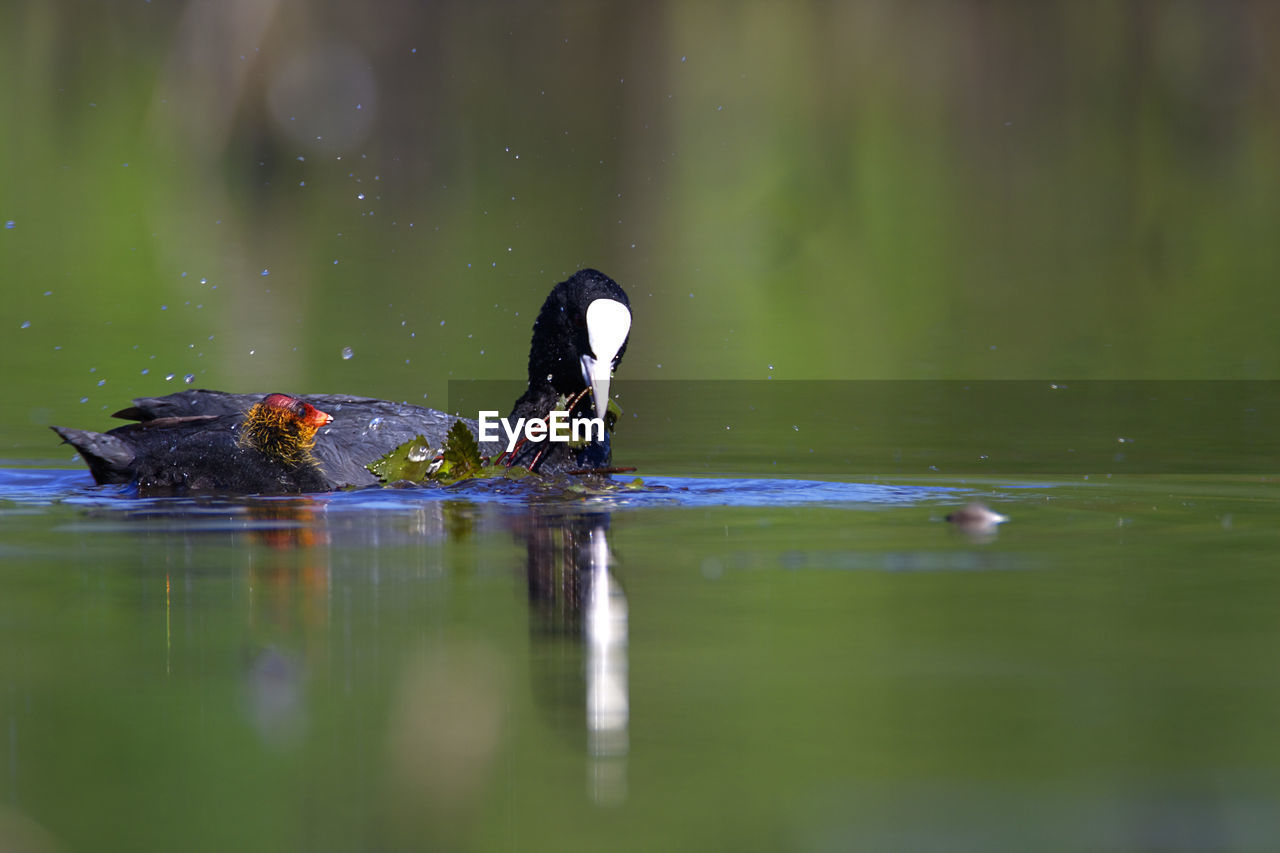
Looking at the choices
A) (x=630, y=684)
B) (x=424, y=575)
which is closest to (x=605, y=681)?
(x=630, y=684)

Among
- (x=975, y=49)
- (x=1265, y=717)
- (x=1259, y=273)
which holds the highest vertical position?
(x=975, y=49)

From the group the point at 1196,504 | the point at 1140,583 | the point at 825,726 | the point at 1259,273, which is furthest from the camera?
the point at 1259,273

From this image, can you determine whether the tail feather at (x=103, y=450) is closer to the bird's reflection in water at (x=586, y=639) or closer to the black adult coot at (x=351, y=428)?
the black adult coot at (x=351, y=428)

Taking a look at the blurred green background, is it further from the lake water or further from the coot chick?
the lake water

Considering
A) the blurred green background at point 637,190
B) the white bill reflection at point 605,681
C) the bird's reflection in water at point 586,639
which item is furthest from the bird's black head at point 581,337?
the blurred green background at point 637,190

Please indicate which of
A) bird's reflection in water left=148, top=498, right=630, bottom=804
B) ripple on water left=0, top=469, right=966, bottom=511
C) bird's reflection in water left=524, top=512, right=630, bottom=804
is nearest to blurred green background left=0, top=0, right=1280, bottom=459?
ripple on water left=0, top=469, right=966, bottom=511

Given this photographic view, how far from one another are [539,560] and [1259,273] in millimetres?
15381

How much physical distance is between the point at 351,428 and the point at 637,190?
1866 centimetres

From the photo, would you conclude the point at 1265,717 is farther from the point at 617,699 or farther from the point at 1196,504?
the point at 1196,504

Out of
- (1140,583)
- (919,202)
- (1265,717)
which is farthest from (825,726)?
(919,202)

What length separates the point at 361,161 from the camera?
27422mm
